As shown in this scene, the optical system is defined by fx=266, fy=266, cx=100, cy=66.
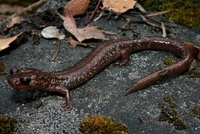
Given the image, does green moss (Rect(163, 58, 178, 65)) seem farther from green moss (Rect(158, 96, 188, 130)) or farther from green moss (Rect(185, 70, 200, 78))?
green moss (Rect(158, 96, 188, 130))

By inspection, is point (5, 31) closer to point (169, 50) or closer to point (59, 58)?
point (59, 58)

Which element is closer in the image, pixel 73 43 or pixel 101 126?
pixel 101 126

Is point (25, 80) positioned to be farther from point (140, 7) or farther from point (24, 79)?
point (140, 7)

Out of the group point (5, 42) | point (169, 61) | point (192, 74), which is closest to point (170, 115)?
point (192, 74)

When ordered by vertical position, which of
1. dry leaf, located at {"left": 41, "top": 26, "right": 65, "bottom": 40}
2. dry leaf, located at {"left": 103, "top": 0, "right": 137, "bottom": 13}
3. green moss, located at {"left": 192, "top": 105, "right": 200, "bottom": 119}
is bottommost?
green moss, located at {"left": 192, "top": 105, "right": 200, "bottom": 119}

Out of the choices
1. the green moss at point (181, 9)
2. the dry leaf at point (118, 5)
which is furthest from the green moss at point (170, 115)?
the dry leaf at point (118, 5)

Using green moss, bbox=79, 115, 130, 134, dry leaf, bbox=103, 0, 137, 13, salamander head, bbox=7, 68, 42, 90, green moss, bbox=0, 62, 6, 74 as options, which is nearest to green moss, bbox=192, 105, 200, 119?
green moss, bbox=79, 115, 130, 134
